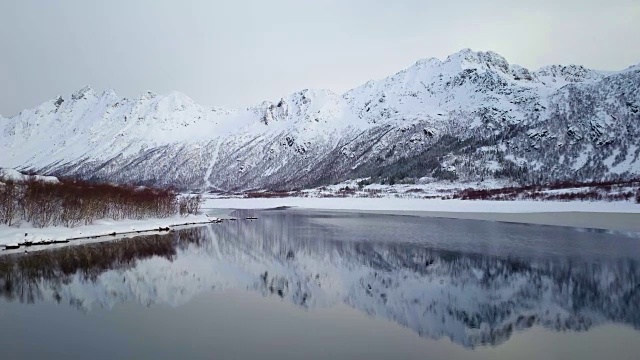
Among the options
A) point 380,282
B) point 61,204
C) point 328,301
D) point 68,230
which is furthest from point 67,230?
point 328,301

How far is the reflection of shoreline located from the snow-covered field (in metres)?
4.49

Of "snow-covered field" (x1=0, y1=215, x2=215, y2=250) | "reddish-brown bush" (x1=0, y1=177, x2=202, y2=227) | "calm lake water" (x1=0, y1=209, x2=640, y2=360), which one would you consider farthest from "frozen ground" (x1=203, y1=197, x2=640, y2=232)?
"reddish-brown bush" (x1=0, y1=177, x2=202, y2=227)

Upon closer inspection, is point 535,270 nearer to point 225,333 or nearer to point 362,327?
point 362,327

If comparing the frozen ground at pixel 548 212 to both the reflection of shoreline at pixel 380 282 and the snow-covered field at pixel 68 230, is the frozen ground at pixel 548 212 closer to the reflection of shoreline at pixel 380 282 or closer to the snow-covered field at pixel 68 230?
the reflection of shoreline at pixel 380 282

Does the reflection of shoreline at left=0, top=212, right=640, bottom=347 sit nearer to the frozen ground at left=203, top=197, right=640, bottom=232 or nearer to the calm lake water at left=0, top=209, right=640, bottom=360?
the calm lake water at left=0, top=209, right=640, bottom=360

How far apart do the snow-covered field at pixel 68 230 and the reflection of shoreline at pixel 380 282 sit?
14.7 ft

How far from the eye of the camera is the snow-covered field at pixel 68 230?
34062 millimetres

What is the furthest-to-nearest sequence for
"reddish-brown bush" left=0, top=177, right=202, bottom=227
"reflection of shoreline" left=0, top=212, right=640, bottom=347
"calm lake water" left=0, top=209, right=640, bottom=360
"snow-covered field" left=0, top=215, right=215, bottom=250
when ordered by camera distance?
"reddish-brown bush" left=0, top=177, right=202, bottom=227 → "snow-covered field" left=0, top=215, right=215, bottom=250 → "reflection of shoreline" left=0, top=212, right=640, bottom=347 → "calm lake water" left=0, top=209, right=640, bottom=360

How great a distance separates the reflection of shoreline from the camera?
1628cm

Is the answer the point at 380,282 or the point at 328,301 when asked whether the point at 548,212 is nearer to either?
the point at 380,282

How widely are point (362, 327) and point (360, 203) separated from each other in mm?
87188

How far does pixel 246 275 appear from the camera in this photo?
24.5 metres

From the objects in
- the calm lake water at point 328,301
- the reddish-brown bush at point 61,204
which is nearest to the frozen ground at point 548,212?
the calm lake water at point 328,301

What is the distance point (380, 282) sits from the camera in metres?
22.1
